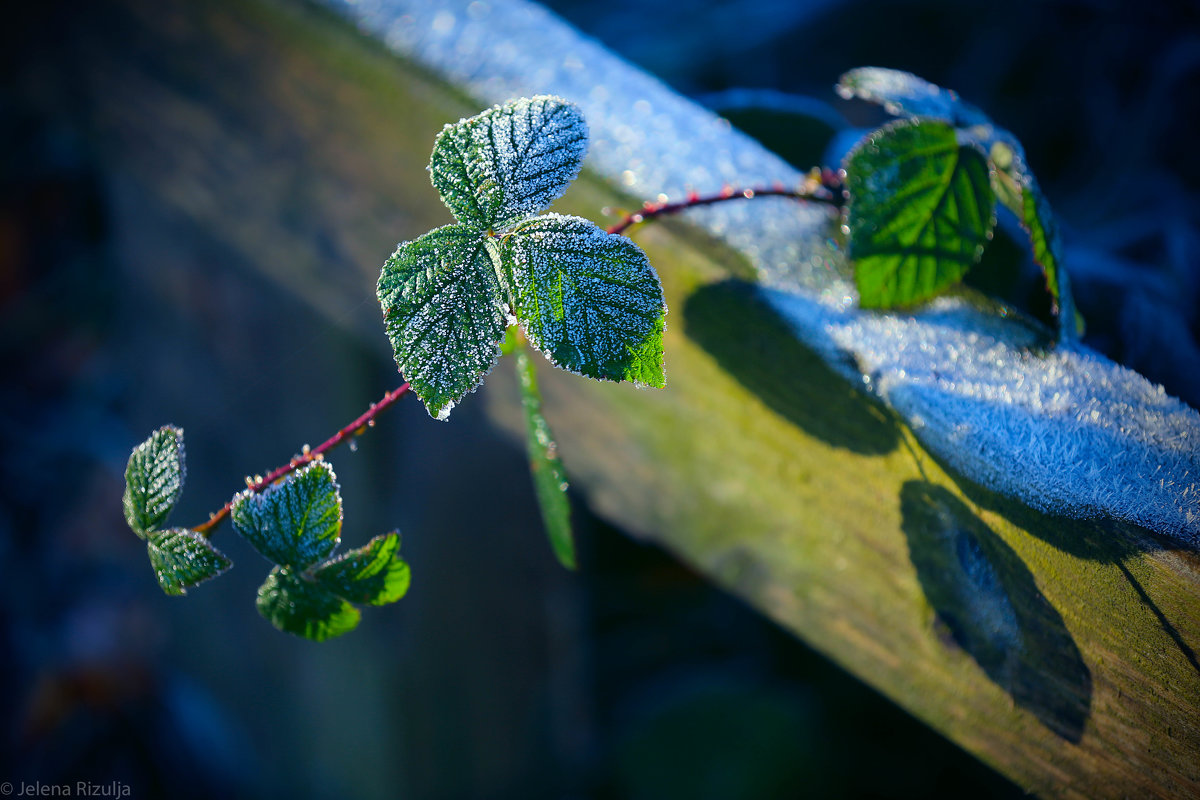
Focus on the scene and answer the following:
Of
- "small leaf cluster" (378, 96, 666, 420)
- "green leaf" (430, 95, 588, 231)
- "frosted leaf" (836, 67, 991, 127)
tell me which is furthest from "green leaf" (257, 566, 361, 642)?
"frosted leaf" (836, 67, 991, 127)

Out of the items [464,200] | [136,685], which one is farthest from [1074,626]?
[136,685]

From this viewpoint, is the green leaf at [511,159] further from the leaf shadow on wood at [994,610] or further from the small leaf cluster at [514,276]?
the leaf shadow on wood at [994,610]

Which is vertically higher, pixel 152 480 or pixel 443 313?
pixel 443 313

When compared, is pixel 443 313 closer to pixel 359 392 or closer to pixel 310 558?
pixel 310 558

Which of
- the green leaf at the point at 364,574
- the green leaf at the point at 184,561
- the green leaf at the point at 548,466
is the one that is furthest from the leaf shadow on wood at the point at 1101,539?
the green leaf at the point at 184,561

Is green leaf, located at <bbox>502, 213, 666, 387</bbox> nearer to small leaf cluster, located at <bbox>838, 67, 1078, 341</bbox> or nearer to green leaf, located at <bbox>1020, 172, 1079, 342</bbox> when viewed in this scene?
small leaf cluster, located at <bbox>838, 67, 1078, 341</bbox>

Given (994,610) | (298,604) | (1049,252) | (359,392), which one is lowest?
(359,392)

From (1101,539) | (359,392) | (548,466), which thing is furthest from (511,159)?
(359,392)

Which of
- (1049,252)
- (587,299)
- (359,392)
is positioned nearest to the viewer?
(587,299)
